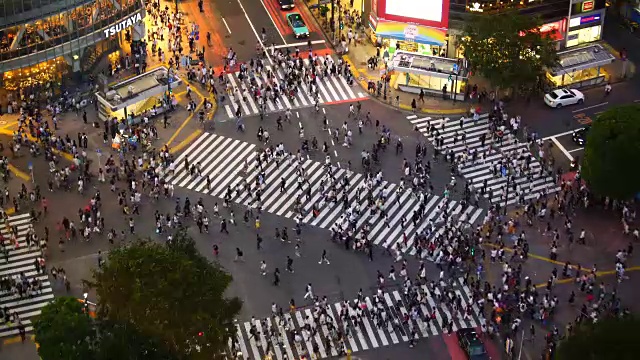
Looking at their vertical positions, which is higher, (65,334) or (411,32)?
(411,32)

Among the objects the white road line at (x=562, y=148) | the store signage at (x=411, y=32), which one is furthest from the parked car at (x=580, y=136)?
the store signage at (x=411, y=32)

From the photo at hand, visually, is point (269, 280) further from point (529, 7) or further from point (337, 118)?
point (529, 7)

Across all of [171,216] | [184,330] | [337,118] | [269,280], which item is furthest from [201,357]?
[337,118]

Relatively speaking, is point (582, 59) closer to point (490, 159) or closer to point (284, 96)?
point (490, 159)

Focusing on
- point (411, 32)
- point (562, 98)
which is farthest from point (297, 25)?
point (562, 98)

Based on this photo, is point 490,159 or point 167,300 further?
point 490,159

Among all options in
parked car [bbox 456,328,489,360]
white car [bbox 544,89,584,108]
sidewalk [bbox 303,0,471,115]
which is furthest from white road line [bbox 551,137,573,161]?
parked car [bbox 456,328,489,360]

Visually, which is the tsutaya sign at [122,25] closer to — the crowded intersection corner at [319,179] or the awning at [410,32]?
the crowded intersection corner at [319,179]
